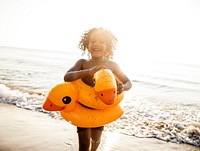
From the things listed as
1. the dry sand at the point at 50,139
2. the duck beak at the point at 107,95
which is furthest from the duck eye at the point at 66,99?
the dry sand at the point at 50,139

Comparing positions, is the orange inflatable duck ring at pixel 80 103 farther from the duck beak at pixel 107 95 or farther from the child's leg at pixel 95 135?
the child's leg at pixel 95 135

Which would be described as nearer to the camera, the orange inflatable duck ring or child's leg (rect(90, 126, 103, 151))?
the orange inflatable duck ring

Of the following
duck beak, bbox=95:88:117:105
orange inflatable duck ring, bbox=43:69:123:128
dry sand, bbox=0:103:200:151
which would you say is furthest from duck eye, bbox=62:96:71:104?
dry sand, bbox=0:103:200:151

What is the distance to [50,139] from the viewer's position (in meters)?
4.34

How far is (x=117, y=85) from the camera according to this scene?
8.07ft

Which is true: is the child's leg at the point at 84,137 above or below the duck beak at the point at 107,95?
below

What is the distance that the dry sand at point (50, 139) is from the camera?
13.1 feet

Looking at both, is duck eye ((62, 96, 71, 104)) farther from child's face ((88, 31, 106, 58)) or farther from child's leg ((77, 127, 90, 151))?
child's face ((88, 31, 106, 58))

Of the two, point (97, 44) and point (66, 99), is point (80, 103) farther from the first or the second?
point (97, 44)

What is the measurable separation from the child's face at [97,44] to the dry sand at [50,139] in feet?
6.37

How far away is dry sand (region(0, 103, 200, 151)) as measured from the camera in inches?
157

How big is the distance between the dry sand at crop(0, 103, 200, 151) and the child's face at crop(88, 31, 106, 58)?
1.94m

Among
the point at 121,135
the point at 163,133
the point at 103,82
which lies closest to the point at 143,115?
the point at 163,133

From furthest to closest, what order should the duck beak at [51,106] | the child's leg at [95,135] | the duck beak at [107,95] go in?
the child's leg at [95,135], the duck beak at [51,106], the duck beak at [107,95]
